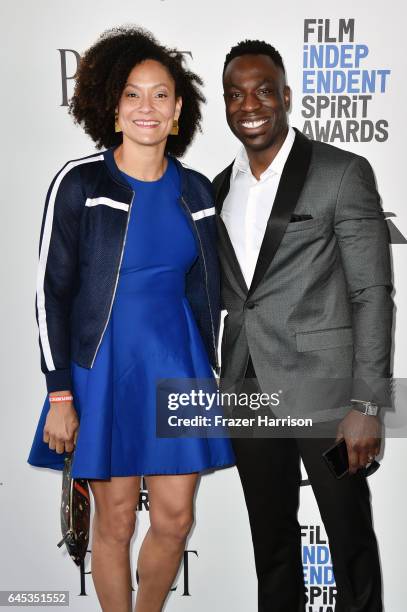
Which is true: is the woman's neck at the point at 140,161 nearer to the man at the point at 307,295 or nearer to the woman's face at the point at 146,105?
the woman's face at the point at 146,105

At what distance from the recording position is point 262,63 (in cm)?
211

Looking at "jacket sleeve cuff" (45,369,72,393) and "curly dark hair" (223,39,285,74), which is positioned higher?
"curly dark hair" (223,39,285,74)

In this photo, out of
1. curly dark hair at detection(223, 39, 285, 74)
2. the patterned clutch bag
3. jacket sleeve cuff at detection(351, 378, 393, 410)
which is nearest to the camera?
jacket sleeve cuff at detection(351, 378, 393, 410)

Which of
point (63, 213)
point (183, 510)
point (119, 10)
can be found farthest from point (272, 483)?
point (119, 10)

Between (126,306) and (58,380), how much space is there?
29 cm

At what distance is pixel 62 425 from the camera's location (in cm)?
199

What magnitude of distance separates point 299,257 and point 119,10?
1169 mm

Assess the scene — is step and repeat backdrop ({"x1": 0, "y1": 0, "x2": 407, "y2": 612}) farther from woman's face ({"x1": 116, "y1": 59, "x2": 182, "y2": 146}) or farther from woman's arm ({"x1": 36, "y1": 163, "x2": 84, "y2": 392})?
woman's arm ({"x1": 36, "y1": 163, "x2": 84, "y2": 392})

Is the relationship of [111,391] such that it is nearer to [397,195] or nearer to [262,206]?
[262,206]

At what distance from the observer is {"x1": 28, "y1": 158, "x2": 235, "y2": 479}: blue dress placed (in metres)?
1.97

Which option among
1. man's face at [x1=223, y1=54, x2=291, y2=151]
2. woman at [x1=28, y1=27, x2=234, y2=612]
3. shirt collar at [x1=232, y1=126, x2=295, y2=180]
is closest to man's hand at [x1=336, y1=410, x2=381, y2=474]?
woman at [x1=28, y1=27, x2=234, y2=612]

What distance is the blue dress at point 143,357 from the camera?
1969 millimetres

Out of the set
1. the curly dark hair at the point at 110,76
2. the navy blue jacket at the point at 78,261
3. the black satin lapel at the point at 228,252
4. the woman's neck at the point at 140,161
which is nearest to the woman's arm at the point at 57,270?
the navy blue jacket at the point at 78,261

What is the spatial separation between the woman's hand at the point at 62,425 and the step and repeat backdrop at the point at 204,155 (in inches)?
24.7
